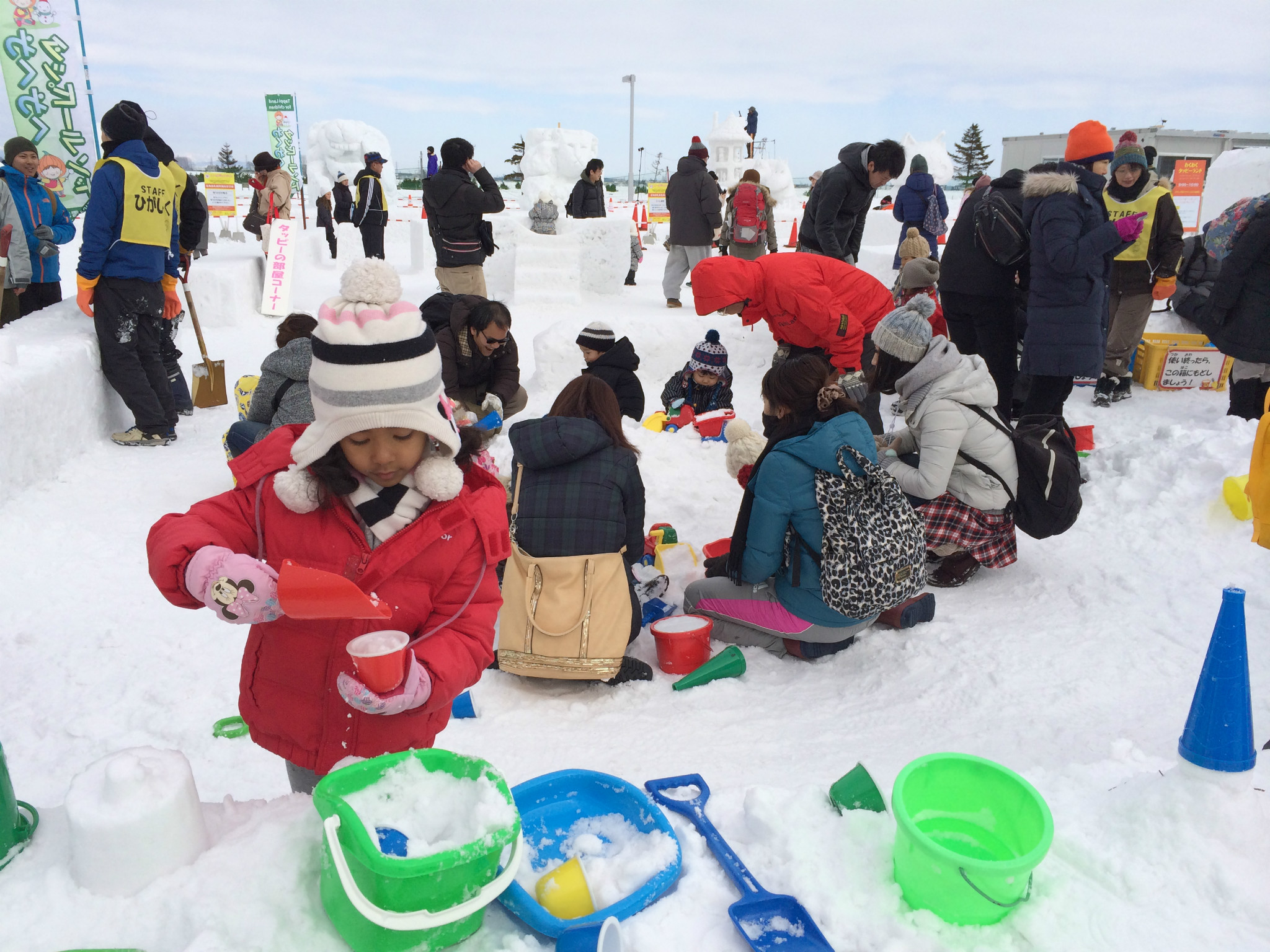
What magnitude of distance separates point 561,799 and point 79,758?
2.02 m

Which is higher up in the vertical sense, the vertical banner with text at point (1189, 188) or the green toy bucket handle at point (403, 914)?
the vertical banner with text at point (1189, 188)

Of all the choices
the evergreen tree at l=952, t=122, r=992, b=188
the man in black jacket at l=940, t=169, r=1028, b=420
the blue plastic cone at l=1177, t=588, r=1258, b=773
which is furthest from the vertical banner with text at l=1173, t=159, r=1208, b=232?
the evergreen tree at l=952, t=122, r=992, b=188

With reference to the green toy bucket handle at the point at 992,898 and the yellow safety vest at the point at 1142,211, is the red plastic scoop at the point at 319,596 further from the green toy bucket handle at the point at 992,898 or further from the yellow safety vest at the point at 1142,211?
the yellow safety vest at the point at 1142,211

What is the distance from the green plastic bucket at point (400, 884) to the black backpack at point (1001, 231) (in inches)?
195

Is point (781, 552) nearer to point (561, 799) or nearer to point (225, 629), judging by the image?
point (561, 799)

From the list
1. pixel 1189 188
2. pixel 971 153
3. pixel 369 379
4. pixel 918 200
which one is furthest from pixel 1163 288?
pixel 971 153

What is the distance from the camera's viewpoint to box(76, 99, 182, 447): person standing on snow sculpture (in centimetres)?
514

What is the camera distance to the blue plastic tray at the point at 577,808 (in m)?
1.52

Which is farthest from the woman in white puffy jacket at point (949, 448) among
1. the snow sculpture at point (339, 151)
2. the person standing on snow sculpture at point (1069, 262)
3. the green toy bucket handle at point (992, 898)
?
the snow sculpture at point (339, 151)

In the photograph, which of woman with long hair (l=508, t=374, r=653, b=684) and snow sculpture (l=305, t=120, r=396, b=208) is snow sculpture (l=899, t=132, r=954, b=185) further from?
woman with long hair (l=508, t=374, r=653, b=684)

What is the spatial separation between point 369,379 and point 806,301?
3.66 meters

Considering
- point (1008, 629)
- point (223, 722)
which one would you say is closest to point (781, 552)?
point (1008, 629)

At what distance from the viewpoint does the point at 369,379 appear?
60.5 inches

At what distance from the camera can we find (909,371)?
398 cm
